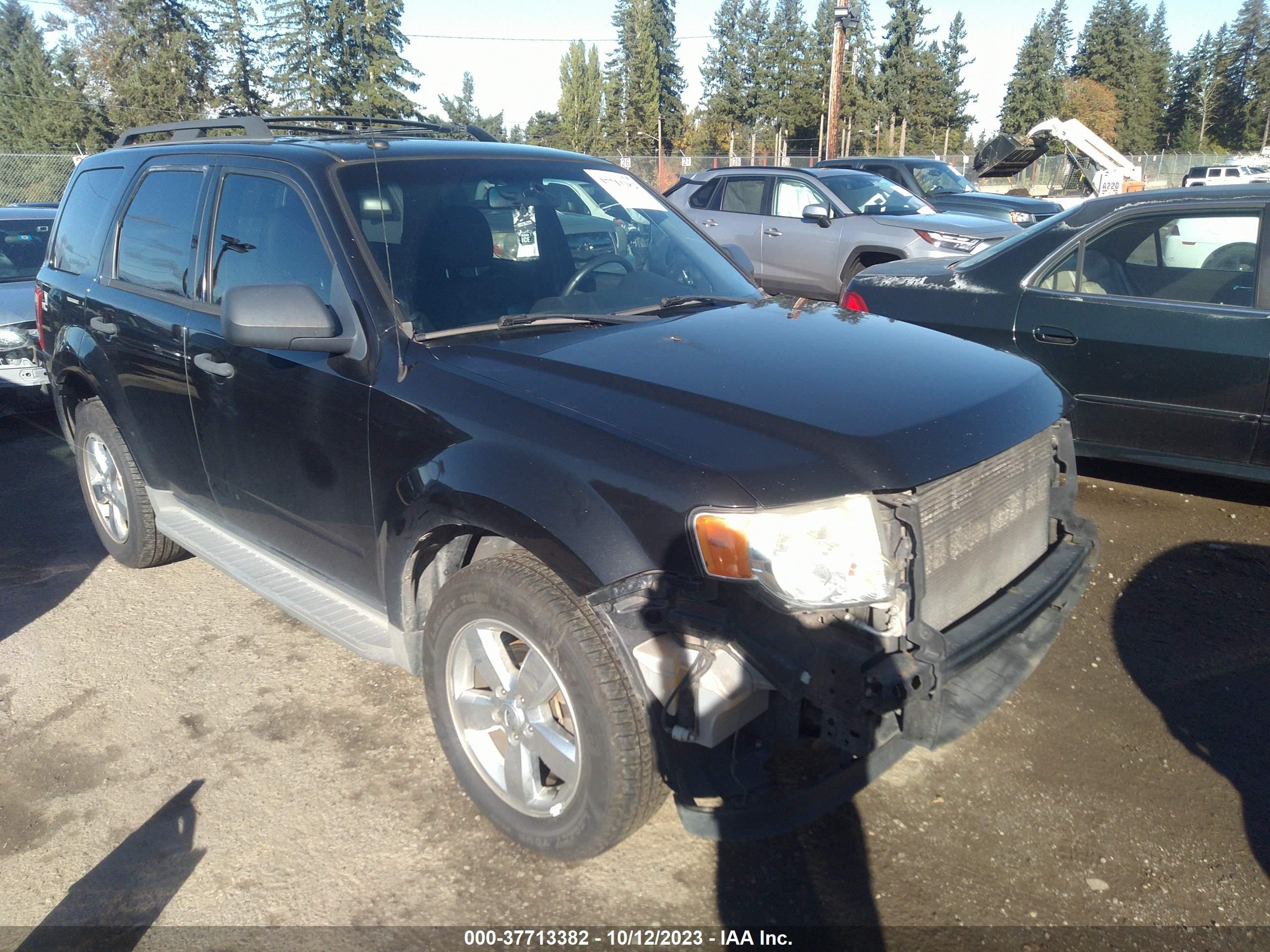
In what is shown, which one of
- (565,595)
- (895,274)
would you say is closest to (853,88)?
(895,274)

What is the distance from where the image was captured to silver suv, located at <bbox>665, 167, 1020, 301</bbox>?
35.2ft

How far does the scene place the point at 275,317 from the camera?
2891mm

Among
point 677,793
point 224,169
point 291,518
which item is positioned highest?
point 224,169

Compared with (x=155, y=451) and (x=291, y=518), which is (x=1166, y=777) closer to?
(x=291, y=518)

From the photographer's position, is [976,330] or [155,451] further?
[976,330]

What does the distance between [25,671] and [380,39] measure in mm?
50090

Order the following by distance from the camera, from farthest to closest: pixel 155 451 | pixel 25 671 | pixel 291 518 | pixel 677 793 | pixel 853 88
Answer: pixel 853 88 < pixel 155 451 < pixel 25 671 < pixel 291 518 < pixel 677 793

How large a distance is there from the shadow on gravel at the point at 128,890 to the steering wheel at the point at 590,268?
2095 millimetres

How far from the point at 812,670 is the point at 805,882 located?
2.79ft

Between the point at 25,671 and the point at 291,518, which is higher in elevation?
the point at 291,518

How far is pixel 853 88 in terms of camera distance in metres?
68.6

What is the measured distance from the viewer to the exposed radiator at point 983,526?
8.13 feet

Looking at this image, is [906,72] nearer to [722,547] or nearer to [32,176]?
[32,176]

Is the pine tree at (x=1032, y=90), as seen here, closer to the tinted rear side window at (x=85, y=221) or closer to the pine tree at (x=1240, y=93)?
the pine tree at (x=1240, y=93)
